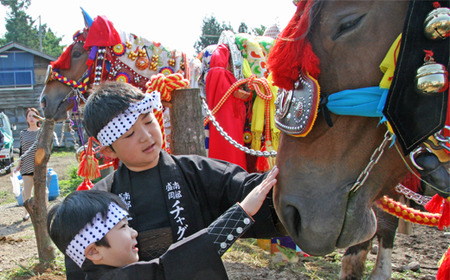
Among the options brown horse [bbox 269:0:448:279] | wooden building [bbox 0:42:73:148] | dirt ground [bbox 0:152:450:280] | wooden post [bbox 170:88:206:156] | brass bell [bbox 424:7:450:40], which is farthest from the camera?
wooden building [bbox 0:42:73:148]

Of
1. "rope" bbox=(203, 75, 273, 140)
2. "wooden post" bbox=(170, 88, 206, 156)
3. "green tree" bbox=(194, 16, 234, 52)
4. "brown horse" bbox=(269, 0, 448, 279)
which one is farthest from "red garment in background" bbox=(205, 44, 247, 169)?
"green tree" bbox=(194, 16, 234, 52)

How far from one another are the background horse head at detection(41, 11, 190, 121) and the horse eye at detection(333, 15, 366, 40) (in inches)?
116

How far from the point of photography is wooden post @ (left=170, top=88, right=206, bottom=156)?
307 centimetres

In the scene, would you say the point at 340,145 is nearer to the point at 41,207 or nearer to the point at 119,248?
the point at 119,248

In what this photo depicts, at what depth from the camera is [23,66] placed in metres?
20.4

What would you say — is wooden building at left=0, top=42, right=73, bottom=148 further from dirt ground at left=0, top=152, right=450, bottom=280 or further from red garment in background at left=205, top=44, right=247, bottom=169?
red garment in background at left=205, top=44, right=247, bottom=169

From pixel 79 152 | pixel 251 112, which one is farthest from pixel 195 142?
pixel 79 152

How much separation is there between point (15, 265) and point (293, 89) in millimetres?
4166

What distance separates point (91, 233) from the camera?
152cm

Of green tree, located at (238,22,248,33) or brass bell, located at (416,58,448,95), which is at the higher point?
green tree, located at (238,22,248,33)

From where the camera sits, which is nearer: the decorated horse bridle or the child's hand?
the child's hand

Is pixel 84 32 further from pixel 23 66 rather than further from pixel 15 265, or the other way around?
pixel 23 66

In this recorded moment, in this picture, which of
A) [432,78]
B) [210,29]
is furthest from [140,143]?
[210,29]

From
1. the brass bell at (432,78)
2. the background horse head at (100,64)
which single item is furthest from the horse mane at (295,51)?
the background horse head at (100,64)
